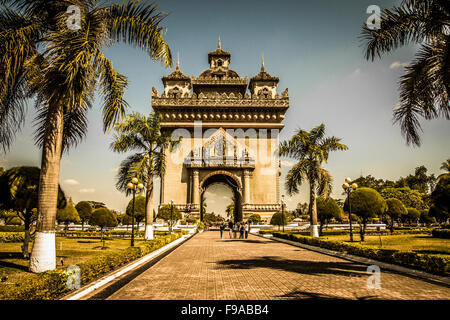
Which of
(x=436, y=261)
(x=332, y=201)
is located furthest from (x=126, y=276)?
(x=332, y=201)

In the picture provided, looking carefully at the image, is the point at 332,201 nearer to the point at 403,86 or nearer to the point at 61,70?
the point at 403,86

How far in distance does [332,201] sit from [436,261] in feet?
64.1

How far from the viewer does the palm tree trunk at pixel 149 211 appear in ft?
61.2

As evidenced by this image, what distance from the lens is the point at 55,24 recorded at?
8.61m

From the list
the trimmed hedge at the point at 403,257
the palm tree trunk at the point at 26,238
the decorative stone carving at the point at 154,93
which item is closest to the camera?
the trimmed hedge at the point at 403,257

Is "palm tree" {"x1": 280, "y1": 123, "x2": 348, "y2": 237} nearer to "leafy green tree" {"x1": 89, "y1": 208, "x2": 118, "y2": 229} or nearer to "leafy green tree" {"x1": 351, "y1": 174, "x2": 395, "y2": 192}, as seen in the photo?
"leafy green tree" {"x1": 89, "y1": 208, "x2": 118, "y2": 229}

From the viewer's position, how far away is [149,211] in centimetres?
1909

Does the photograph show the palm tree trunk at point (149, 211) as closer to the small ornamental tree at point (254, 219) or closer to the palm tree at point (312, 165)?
the palm tree at point (312, 165)

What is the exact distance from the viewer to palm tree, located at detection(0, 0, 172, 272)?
23.9 feet

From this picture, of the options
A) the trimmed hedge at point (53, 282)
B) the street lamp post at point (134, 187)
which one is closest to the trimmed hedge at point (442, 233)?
the street lamp post at point (134, 187)

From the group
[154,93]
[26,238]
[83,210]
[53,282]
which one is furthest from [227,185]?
[53,282]

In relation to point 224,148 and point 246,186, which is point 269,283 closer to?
point 246,186

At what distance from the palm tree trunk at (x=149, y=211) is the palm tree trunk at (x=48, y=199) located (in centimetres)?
1093

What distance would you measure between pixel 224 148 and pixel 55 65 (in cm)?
3486
